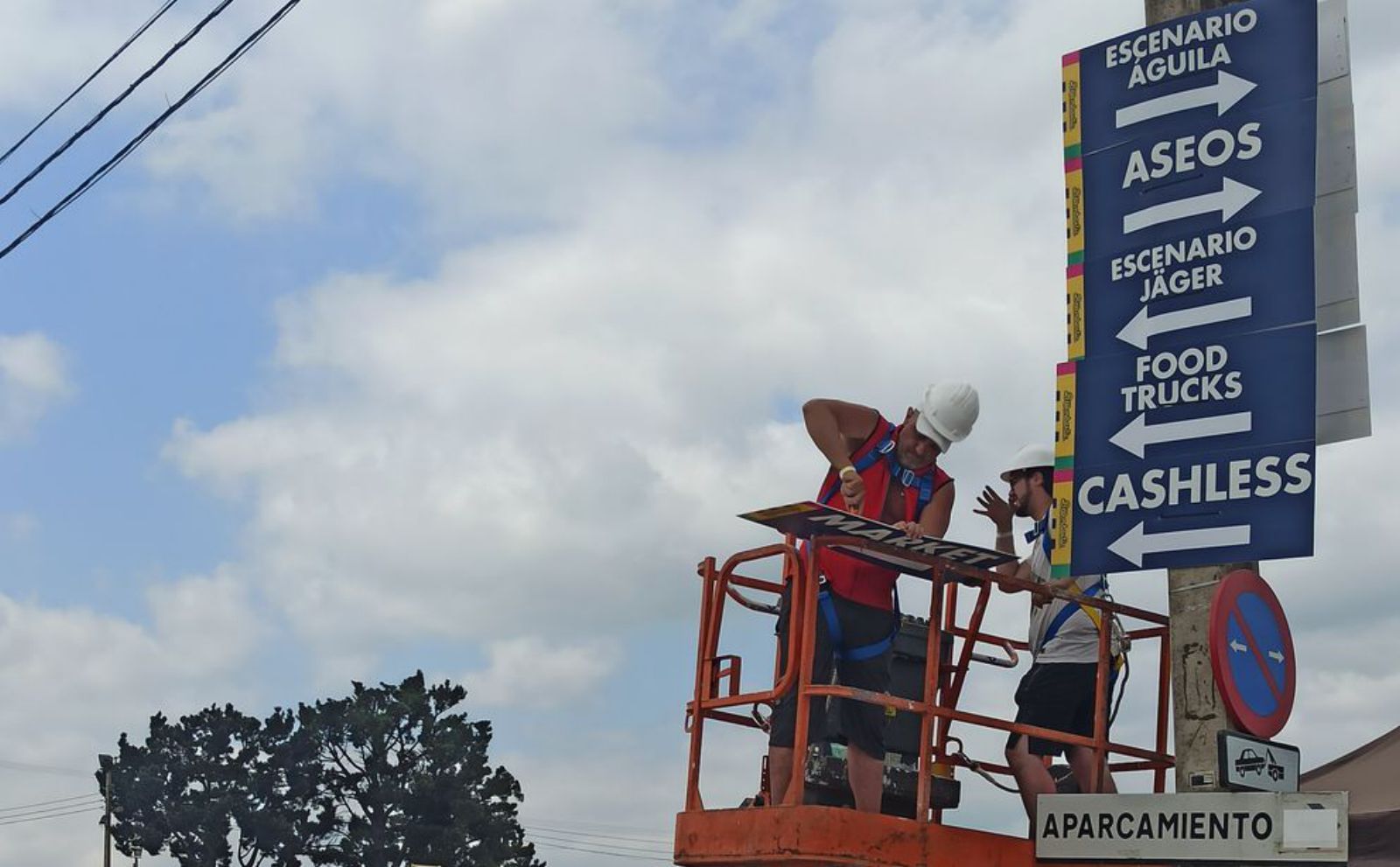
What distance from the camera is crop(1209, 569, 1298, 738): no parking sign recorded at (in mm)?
7215

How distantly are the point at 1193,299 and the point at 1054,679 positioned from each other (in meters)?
2.13

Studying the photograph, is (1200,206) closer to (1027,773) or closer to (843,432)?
(843,432)

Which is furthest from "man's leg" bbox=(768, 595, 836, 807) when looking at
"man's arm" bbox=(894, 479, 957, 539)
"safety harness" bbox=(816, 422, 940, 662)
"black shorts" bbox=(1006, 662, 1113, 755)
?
"black shorts" bbox=(1006, 662, 1113, 755)

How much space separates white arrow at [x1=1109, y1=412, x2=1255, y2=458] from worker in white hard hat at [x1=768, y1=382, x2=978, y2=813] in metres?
1.06

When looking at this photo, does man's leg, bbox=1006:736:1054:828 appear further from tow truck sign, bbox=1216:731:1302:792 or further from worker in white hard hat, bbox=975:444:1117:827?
tow truck sign, bbox=1216:731:1302:792

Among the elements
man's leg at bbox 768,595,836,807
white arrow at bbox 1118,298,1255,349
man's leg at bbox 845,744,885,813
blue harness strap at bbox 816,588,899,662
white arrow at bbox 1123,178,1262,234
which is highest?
white arrow at bbox 1123,178,1262,234

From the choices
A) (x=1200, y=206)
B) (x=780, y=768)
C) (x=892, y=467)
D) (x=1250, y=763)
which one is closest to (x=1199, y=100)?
(x=1200, y=206)

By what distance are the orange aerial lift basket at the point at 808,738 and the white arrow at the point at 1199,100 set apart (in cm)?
223

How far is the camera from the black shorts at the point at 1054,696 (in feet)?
29.0

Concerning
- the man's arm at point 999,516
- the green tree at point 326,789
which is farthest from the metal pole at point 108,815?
the man's arm at point 999,516

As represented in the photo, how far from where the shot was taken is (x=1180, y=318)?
784 centimetres

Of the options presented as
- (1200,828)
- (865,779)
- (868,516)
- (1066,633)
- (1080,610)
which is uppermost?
(868,516)

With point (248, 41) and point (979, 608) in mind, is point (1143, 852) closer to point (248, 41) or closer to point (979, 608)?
point (979, 608)

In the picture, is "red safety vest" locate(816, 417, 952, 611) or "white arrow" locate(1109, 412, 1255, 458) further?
"red safety vest" locate(816, 417, 952, 611)
